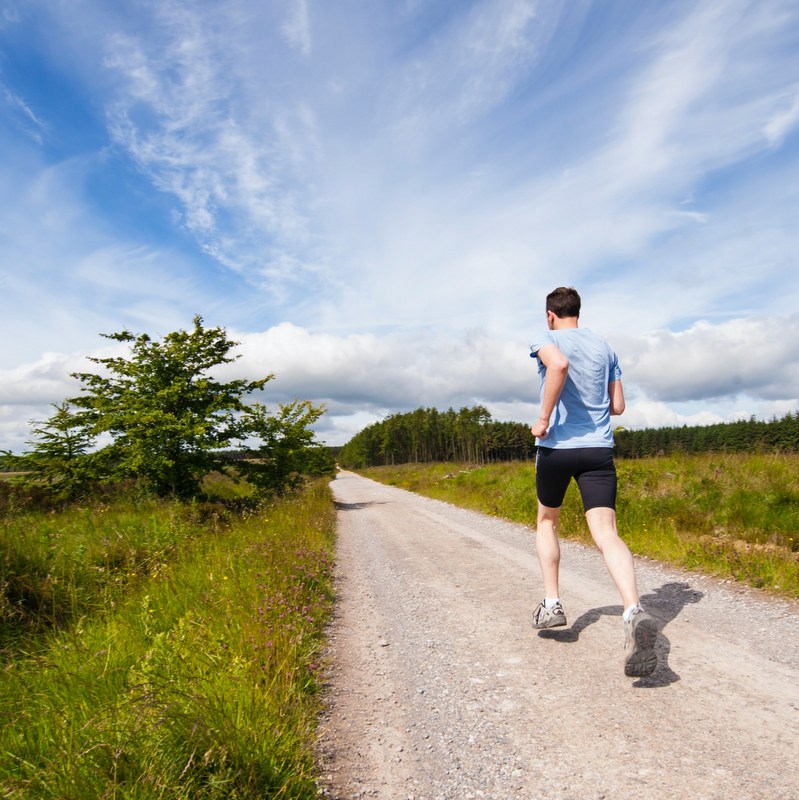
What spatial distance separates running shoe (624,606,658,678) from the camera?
274 centimetres

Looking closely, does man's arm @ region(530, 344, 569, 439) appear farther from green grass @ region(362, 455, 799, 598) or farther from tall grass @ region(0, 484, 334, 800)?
green grass @ region(362, 455, 799, 598)

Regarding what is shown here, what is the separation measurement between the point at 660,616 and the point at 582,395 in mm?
2132

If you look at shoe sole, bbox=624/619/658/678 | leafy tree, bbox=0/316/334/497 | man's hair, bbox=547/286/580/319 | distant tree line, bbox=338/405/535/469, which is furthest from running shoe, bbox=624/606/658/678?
distant tree line, bbox=338/405/535/469

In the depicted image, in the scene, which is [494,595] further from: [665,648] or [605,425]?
[605,425]

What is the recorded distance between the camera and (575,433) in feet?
11.2

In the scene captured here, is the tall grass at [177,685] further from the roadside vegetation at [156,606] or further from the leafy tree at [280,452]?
the leafy tree at [280,452]

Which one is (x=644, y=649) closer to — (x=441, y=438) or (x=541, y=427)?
(x=541, y=427)

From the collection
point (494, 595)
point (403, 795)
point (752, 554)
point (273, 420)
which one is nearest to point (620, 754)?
point (403, 795)

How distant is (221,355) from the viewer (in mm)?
13531

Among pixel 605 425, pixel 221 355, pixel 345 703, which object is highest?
pixel 221 355

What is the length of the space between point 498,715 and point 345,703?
91 cm

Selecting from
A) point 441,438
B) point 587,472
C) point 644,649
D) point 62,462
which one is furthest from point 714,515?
point 441,438

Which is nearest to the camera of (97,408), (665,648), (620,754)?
(620,754)

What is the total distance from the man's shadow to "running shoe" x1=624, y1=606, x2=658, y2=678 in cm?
19
